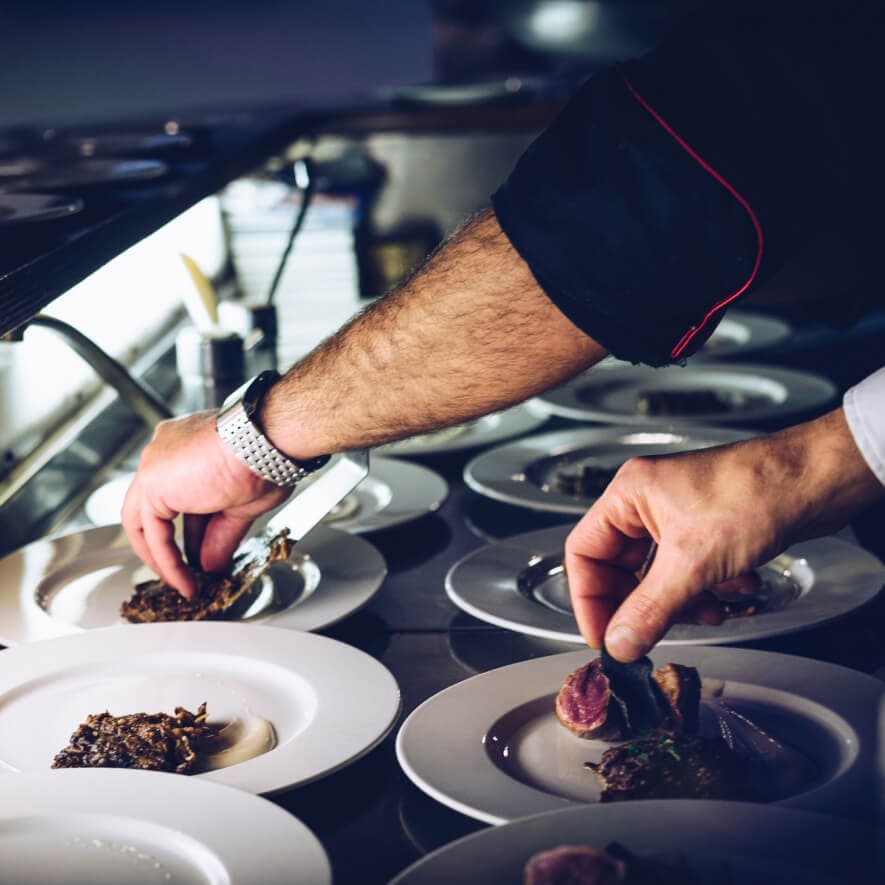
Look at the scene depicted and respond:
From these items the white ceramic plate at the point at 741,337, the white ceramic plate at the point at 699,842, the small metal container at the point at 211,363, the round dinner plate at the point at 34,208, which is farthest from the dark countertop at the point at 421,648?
the white ceramic plate at the point at 741,337

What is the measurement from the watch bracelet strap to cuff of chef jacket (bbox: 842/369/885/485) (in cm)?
65

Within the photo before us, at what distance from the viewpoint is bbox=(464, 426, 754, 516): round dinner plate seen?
1704 mm

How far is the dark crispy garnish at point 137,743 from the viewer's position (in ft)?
3.32

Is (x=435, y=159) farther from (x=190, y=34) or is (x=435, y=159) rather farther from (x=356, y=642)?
(x=190, y=34)

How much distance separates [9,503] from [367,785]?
86 cm

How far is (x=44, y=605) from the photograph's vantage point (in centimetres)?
140

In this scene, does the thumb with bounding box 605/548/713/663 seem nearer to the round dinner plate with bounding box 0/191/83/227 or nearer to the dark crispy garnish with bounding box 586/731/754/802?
the dark crispy garnish with bounding box 586/731/754/802

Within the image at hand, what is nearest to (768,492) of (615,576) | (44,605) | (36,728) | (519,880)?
(615,576)

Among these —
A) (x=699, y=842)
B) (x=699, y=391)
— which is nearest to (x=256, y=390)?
(x=699, y=842)

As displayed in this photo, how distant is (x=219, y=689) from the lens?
118 cm

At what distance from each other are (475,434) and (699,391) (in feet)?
1.44

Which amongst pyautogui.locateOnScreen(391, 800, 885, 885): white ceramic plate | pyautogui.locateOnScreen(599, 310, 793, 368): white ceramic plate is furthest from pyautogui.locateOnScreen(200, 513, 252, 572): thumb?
pyautogui.locateOnScreen(599, 310, 793, 368): white ceramic plate

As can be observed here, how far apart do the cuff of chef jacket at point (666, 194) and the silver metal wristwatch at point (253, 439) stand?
358 millimetres

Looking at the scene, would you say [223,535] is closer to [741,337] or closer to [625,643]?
[625,643]
